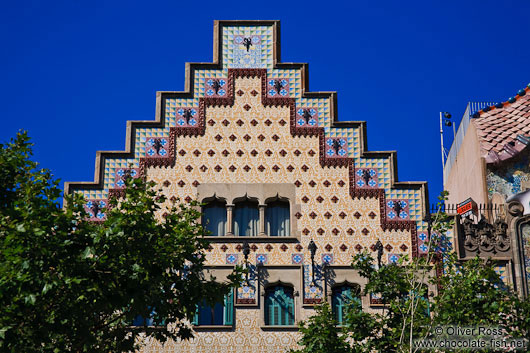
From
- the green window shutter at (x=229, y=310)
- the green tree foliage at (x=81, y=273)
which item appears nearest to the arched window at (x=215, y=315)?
the green window shutter at (x=229, y=310)

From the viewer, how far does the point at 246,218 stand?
30.0m

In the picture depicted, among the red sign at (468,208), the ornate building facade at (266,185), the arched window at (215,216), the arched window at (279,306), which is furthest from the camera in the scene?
the red sign at (468,208)

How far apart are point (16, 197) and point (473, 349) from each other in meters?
10.5

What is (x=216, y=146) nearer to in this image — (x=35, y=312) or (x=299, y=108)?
(x=299, y=108)

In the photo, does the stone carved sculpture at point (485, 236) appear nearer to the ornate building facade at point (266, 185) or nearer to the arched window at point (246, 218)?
the ornate building facade at point (266, 185)

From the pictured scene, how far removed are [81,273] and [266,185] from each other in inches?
370

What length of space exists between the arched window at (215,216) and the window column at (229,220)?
21 centimetres

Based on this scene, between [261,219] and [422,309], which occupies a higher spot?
[261,219]

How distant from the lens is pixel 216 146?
3067cm

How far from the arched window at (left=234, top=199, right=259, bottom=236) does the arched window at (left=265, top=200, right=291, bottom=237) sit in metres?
0.32

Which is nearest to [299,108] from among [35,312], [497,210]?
[497,210]

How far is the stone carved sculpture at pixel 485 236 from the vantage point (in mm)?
29078

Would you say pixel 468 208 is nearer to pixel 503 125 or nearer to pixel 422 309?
pixel 503 125

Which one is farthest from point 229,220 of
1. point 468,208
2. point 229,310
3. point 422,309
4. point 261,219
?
point 468,208
